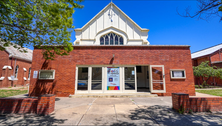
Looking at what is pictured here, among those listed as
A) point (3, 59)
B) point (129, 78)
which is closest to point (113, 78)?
point (129, 78)

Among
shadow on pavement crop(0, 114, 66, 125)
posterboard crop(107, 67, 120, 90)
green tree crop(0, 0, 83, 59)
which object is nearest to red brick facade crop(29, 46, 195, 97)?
posterboard crop(107, 67, 120, 90)

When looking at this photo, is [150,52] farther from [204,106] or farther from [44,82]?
[44,82]

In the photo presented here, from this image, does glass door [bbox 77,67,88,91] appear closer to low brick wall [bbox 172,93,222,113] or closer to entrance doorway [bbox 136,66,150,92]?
entrance doorway [bbox 136,66,150,92]

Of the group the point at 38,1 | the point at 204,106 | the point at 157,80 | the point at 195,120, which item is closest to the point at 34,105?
the point at 38,1

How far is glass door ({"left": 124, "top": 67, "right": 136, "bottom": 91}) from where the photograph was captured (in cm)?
956

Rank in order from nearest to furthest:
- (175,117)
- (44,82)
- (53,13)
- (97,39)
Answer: (175,117), (53,13), (44,82), (97,39)

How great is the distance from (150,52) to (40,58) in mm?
9048

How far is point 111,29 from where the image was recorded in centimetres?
1702

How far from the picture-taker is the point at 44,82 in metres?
9.19

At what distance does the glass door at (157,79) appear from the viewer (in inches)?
363

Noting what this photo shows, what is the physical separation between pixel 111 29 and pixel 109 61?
349 inches

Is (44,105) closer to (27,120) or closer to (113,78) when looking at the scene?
(27,120)

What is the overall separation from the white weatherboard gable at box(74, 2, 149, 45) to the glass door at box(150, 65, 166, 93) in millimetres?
7942

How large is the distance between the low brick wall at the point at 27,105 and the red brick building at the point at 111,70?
436 centimetres
